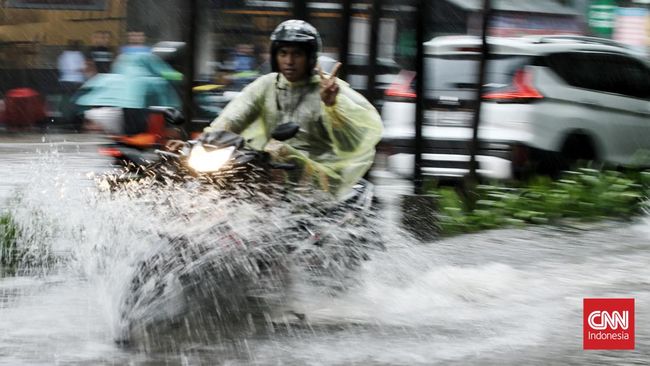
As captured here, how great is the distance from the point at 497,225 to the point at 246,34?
2.94 metres

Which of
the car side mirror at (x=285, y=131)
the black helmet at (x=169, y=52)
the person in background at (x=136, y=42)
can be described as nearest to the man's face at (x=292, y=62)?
the car side mirror at (x=285, y=131)

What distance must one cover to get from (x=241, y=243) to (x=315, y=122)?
5.06 ft

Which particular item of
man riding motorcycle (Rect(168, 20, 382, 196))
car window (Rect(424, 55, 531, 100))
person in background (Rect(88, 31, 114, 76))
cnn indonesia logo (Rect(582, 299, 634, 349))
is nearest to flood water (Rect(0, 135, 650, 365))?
cnn indonesia logo (Rect(582, 299, 634, 349))

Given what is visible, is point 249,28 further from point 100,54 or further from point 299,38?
point 100,54

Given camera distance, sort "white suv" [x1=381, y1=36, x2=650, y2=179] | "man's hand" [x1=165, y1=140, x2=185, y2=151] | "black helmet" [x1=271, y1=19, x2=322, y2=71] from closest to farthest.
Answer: "man's hand" [x1=165, y1=140, x2=185, y2=151], "black helmet" [x1=271, y1=19, x2=322, y2=71], "white suv" [x1=381, y1=36, x2=650, y2=179]

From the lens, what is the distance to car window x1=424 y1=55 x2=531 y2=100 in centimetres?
1214

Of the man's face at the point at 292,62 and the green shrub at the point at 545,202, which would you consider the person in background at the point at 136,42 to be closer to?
the green shrub at the point at 545,202

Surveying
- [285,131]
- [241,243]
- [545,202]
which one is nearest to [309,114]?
[285,131]

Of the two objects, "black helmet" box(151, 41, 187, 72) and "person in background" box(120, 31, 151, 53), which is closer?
"black helmet" box(151, 41, 187, 72)

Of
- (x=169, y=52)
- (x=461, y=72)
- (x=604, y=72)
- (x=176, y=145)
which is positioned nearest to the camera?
(x=176, y=145)

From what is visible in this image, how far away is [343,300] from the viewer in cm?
721

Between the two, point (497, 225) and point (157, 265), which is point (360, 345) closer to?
point (157, 265)

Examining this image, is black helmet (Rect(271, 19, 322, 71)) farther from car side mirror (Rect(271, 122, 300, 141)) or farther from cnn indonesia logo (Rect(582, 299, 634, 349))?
cnn indonesia logo (Rect(582, 299, 634, 349))

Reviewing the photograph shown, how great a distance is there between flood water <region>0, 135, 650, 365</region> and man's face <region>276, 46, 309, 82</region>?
115 centimetres
